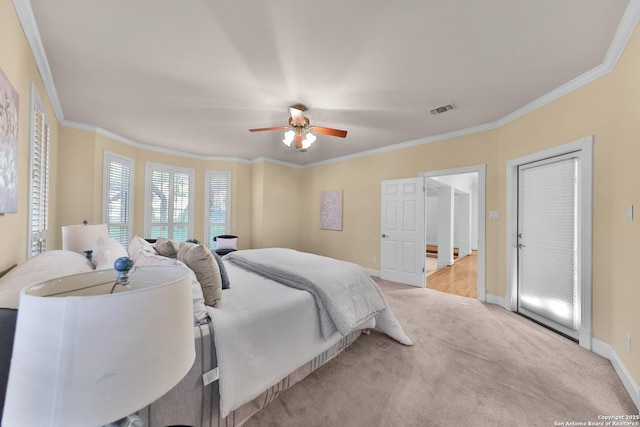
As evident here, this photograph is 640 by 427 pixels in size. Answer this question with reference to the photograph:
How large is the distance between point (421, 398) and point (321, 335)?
2.63 feet

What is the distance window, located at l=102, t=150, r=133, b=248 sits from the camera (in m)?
3.93

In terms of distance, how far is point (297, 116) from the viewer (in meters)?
2.71

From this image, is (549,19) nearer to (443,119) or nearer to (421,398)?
(443,119)

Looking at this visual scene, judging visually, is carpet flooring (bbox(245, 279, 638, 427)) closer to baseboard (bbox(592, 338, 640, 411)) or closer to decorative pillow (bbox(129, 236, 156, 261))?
baseboard (bbox(592, 338, 640, 411))

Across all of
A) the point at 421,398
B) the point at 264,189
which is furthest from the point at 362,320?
the point at 264,189

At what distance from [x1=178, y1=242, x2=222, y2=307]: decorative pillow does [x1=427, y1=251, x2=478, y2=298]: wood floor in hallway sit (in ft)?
12.3

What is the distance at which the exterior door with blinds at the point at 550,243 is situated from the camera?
2.52 metres

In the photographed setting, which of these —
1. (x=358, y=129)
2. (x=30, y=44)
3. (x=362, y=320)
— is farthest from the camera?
(x=358, y=129)

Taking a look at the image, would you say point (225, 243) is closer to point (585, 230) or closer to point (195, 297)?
point (195, 297)

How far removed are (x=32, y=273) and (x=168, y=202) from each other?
4.22 m

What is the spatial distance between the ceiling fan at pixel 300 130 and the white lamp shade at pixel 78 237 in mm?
1860

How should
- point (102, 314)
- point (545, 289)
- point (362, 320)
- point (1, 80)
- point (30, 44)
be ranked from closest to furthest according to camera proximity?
1. point (102, 314)
2. point (1, 80)
3. point (30, 44)
4. point (362, 320)
5. point (545, 289)

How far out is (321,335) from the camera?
74.5 inches

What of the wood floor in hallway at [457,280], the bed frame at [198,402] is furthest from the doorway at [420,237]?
→ the bed frame at [198,402]
